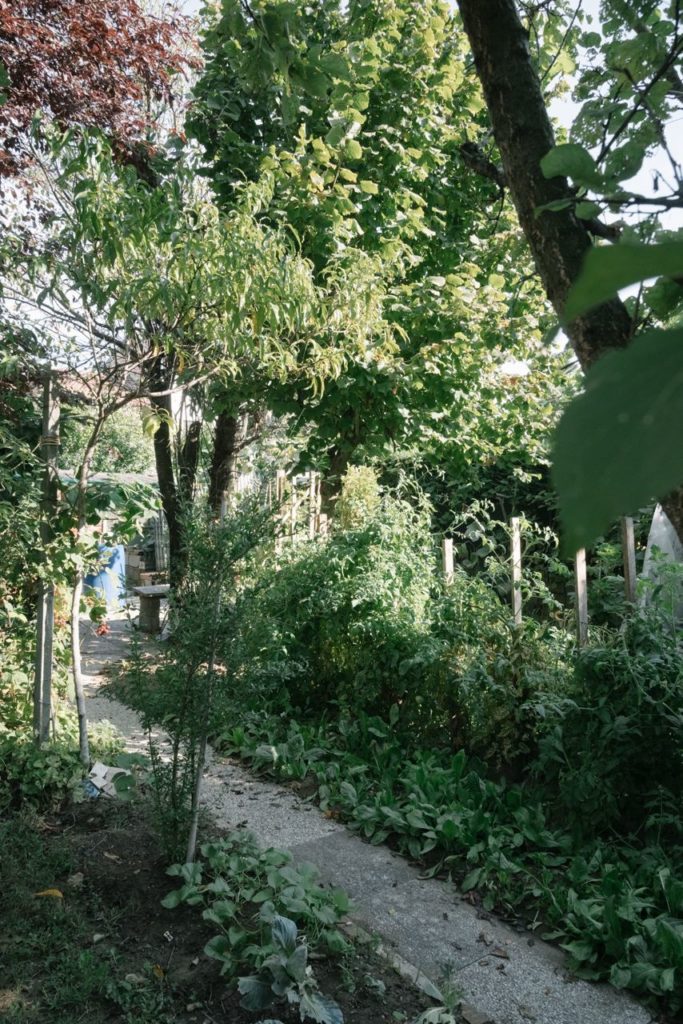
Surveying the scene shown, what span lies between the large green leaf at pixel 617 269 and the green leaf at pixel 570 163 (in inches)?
11.6

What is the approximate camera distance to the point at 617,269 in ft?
0.69

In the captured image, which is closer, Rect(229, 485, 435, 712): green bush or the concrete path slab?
the concrete path slab

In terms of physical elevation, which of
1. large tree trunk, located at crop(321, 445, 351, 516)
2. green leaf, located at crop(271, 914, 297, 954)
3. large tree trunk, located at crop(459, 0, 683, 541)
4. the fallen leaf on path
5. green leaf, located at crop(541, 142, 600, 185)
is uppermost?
large tree trunk, located at crop(321, 445, 351, 516)

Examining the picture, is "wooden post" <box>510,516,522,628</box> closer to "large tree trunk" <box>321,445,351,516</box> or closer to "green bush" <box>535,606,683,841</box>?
"green bush" <box>535,606,683,841</box>

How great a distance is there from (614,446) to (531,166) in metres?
1.25

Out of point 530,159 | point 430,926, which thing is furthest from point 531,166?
point 430,926

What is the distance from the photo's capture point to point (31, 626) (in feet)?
17.0

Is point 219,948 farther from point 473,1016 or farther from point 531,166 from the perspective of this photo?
point 531,166

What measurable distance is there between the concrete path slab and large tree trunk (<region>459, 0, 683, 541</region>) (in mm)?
2559

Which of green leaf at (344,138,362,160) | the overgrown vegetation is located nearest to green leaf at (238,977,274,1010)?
the overgrown vegetation

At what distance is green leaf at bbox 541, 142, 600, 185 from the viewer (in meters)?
0.48

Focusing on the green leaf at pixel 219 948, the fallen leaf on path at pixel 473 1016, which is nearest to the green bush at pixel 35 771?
the green leaf at pixel 219 948

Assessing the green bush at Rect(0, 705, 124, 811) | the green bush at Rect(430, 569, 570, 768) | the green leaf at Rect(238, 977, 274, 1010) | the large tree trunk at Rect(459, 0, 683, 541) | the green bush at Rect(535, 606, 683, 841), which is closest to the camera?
the large tree trunk at Rect(459, 0, 683, 541)

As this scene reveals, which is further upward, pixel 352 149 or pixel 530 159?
pixel 352 149
